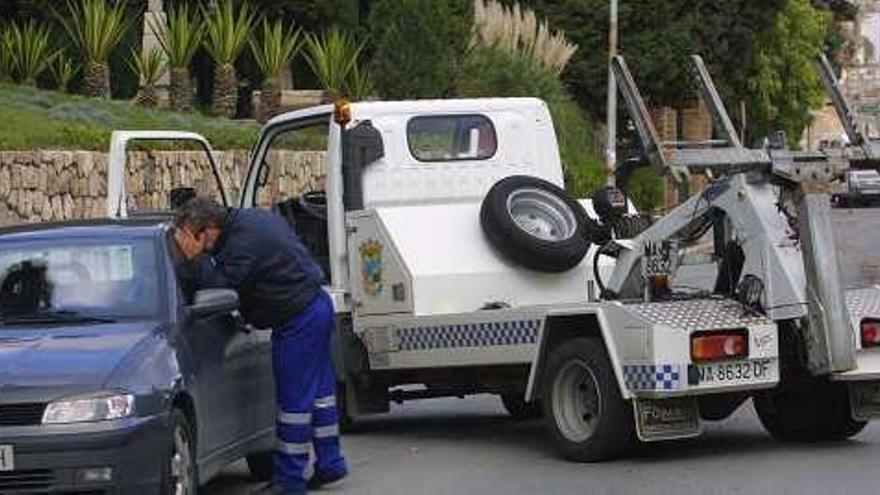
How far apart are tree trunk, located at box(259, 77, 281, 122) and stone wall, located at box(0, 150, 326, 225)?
13.1ft

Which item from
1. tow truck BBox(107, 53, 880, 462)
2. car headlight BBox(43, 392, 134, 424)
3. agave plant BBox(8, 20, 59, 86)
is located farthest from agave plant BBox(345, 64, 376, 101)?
car headlight BBox(43, 392, 134, 424)

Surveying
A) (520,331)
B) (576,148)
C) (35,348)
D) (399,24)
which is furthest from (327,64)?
(35,348)

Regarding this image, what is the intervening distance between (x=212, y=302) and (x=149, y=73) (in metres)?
19.1

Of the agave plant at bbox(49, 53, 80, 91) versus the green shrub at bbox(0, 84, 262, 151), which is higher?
the agave plant at bbox(49, 53, 80, 91)

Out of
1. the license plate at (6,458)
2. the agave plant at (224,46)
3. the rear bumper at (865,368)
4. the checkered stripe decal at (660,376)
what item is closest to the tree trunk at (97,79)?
the agave plant at (224,46)

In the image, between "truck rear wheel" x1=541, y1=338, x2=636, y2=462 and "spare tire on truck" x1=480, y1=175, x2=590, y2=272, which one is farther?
"spare tire on truck" x1=480, y1=175, x2=590, y2=272

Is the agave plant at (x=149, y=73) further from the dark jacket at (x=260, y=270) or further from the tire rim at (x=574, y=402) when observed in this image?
the dark jacket at (x=260, y=270)

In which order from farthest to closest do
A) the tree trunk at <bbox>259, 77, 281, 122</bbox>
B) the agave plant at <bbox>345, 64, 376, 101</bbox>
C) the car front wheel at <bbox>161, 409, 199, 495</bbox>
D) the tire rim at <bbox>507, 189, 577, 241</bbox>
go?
1. the agave plant at <bbox>345, 64, 376, 101</bbox>
2. the tree trunk at <bbox>259, 77, 281, 122</bbox>
3. the tire rim at <bbox>507, 189, 577, 241</bbox>
4. the car front wheel at <bbox>161, 409, 199, 495</bbox>

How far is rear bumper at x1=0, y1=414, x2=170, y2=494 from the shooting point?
732 centimetres

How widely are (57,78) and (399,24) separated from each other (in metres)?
6.83

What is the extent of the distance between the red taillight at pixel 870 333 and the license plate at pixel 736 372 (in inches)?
26.2

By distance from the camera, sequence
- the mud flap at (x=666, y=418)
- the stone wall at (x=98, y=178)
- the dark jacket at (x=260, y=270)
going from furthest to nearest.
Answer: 1. the stone wall at (x=98, y=178)
2. the mud flap at (x=666, y=418)
3. the dark jacket at (x=260, y=270)

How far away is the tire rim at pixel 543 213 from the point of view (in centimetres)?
1197

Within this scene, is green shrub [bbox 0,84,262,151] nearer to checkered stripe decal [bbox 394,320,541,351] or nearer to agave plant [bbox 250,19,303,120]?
agave plant [bbox 250,19,303,120]
